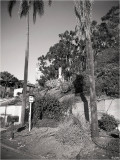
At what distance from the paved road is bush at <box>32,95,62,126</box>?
454 centimetres

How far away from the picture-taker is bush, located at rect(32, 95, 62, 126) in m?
13.0

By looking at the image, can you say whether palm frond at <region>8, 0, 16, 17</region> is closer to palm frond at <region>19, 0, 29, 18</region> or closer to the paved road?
palm frond at <region>19, 0, 29, 18</region>

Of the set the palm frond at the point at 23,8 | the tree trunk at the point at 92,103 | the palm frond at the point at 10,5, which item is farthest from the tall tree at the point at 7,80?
the tree trunk at the point at 92,103

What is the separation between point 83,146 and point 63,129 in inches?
64.9

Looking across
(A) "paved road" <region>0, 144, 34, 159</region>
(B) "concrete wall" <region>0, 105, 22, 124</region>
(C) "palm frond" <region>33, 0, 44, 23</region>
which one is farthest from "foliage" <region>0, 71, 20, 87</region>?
(A) "paved road" <region>0, 144, 34, 159</region>

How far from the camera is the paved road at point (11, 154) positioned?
709cm

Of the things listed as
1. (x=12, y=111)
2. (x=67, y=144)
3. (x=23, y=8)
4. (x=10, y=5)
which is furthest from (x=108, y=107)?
(x=10, y=5)

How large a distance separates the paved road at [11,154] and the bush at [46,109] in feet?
14.9

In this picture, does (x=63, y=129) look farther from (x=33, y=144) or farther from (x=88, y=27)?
(x=88, y=27)

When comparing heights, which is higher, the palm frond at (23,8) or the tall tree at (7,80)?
the palm frond at (23,8)

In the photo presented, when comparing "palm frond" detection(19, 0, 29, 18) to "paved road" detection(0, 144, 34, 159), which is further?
"palm frond" detection(19, 0, 29, 18)

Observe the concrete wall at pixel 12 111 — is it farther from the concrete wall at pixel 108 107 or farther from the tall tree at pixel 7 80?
the tall tree at pixel 7 80

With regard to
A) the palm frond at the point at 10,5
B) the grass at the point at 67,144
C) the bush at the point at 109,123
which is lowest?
the grass at the point at 67,144

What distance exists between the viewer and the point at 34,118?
511 inches
